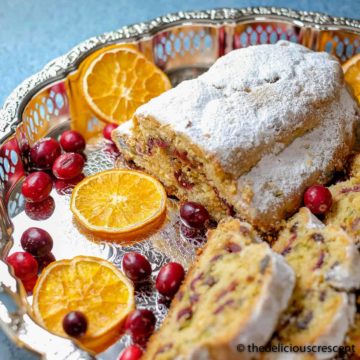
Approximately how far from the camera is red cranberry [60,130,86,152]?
476 centimetres

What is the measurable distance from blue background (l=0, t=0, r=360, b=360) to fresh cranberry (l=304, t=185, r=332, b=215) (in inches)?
127

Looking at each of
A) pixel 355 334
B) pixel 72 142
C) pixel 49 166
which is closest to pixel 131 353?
pixel 355 334

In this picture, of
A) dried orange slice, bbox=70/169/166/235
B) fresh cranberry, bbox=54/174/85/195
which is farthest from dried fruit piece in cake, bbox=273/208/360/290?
fresh cranberry, bbox=54/174/85/195

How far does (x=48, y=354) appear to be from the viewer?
3277 mm

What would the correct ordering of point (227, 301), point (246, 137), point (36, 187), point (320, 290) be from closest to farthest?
1. point (227, 301)
2. point (320, 290)
3. point (246, 137)
4. point (36, 187)

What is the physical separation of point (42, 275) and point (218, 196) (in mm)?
1245

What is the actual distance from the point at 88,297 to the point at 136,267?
1.23 ft

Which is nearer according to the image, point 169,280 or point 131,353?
point 131,353

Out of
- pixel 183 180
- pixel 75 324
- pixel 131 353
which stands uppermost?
pixel 183 180

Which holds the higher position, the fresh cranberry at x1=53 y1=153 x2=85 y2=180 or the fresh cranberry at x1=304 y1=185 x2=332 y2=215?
the fresh cranberry at x1=304 y1=185 x2=332 y2=215

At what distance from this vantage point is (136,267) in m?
3.82

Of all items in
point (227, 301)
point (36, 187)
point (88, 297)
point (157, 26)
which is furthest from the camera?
point (157, 26)

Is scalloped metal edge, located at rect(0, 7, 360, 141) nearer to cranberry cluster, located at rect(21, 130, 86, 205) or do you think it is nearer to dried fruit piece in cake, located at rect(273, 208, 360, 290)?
cranberry cluster, located at rect(21, 130, 86, 205)

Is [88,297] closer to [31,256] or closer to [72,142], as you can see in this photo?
[31,256]
